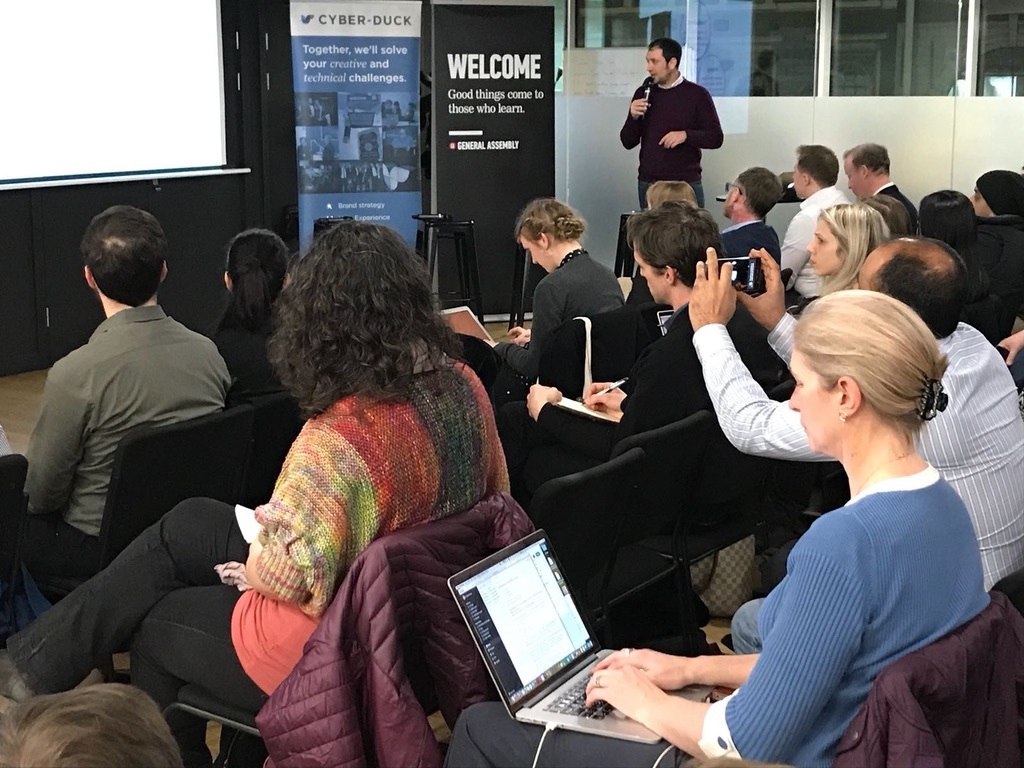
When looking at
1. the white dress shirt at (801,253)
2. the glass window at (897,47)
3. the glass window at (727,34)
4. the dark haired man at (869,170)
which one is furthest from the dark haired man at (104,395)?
the glass window at (897,47)

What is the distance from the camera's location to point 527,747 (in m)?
1.94

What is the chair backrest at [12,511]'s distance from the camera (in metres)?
2.62

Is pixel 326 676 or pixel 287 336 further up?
pixel 287 336

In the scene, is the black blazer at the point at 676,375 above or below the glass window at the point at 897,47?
below

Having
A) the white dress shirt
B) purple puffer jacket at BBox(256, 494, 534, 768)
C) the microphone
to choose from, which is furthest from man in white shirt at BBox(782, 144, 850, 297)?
purple puffer jacket at BBox(256, 494, 534, 768)

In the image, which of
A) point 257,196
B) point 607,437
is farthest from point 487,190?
point 607,437

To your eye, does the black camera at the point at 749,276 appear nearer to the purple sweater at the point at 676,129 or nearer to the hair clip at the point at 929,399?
the hair clip at the point at 929,399

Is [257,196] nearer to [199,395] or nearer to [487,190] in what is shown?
[487,190]

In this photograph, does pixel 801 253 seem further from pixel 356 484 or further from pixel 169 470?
pixel 356 484

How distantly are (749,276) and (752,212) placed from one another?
266 centimetres

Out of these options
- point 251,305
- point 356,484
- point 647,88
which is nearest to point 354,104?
point 647,88

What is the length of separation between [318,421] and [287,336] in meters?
0.19

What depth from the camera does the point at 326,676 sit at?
2031 millimetres

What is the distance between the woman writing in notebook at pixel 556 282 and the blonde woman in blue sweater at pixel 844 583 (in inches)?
107
